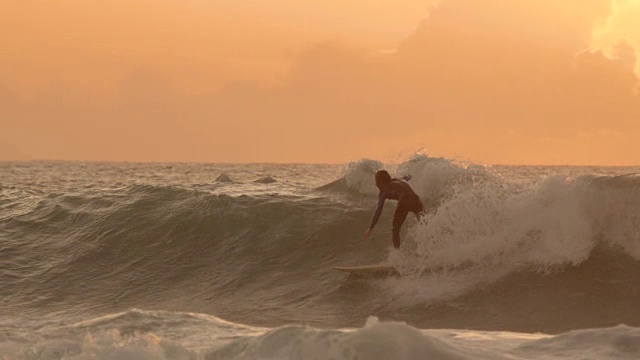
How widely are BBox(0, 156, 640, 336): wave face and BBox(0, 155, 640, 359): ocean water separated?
0.04 meters

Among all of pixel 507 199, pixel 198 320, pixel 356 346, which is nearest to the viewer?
pixel 356 346

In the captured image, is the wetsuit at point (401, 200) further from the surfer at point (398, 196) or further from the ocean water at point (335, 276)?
the ocean water at point (335, 276)

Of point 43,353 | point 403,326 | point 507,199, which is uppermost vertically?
point 507,199

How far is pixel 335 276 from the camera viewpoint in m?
14.7

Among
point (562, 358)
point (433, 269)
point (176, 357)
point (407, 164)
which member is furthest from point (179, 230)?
point (562, 358)

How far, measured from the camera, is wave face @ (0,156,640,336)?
12.4 m

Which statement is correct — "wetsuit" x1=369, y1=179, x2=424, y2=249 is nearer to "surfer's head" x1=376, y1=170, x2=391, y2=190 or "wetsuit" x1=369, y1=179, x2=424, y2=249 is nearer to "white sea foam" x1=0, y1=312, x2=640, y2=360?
"surfer's head" x1=376, y1=170, x2=391, y2=190

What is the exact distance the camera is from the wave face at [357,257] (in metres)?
12.4

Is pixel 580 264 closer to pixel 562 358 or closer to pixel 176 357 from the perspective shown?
pixel 562 358

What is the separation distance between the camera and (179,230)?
61.9ft

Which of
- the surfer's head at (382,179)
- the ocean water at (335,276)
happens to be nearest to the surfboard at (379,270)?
the ocean water at (335,276)

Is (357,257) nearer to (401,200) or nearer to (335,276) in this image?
(335,276)

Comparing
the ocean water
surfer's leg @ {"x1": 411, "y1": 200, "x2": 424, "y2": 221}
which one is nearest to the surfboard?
the ocean water

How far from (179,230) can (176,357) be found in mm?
11043
